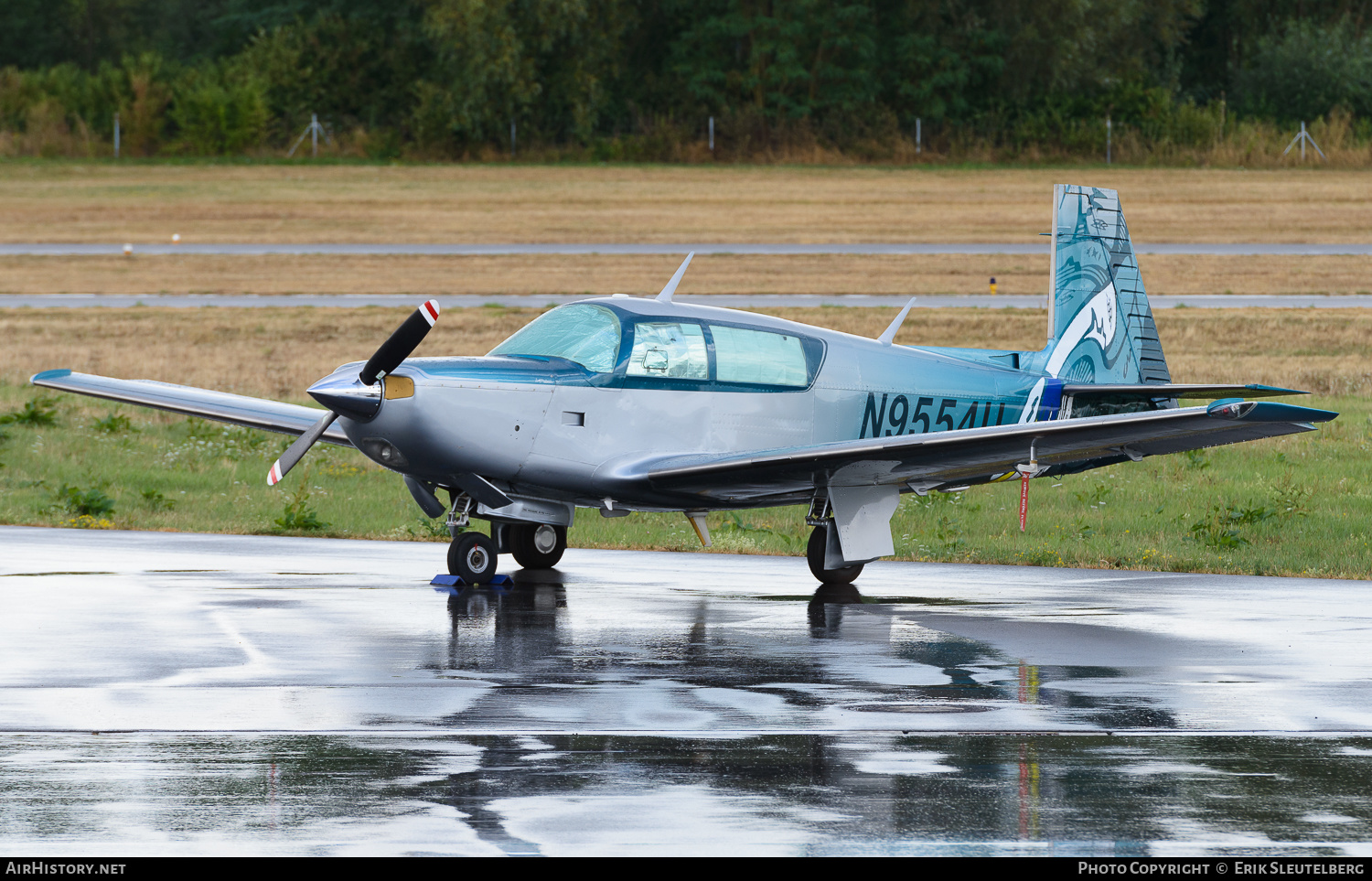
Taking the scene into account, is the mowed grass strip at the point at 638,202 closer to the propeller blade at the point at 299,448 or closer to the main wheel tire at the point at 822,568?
the main wheel tire at the point at 822,568

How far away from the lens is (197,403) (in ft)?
51.7

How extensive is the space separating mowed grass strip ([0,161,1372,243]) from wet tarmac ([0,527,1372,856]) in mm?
33628

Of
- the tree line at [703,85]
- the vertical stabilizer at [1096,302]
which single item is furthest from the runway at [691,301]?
the tree line at [703,85]

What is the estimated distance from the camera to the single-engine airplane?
12.0 metres

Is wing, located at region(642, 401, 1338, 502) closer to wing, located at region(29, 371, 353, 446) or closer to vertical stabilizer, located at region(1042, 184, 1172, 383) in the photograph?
vertical stabilizer, located at region(1042, 184, 1172, 383)

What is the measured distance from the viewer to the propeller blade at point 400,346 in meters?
11.8

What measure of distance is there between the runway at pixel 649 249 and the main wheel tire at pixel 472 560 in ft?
96.0

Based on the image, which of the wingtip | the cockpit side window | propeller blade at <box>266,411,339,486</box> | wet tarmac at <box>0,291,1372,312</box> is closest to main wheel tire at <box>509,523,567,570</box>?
the cockpit side window

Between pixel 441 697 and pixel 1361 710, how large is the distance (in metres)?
4.64

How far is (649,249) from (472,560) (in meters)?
31.3

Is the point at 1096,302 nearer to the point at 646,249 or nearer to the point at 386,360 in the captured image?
the point at 386,360

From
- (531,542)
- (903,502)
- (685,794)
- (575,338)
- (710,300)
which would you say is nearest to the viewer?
(685,794)

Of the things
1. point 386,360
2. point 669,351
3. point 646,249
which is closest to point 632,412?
point 669,351

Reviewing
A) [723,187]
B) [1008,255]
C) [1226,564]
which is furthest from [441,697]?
[723,187]
